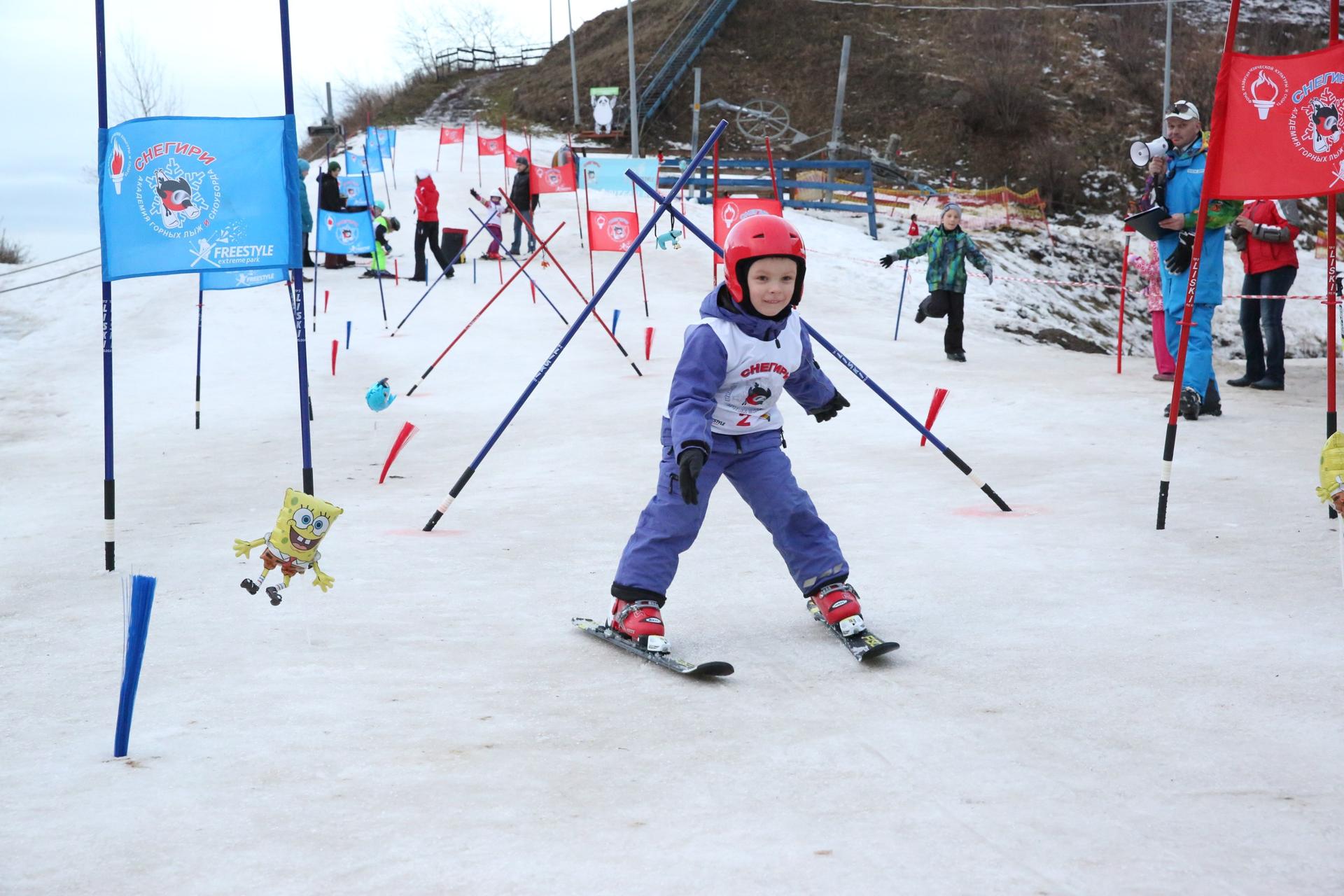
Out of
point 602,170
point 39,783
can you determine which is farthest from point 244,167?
point 602,170

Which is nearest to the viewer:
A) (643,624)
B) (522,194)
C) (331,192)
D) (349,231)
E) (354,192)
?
(643,624)

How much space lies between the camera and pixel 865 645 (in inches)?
156

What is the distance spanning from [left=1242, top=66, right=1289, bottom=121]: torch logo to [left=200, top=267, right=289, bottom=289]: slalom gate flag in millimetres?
4284

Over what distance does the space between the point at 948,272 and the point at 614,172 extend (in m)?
6.66

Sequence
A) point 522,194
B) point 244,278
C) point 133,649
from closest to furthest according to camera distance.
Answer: point 133,649
point 244,278
point 522,194

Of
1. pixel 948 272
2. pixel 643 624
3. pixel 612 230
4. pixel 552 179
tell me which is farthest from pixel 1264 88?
pixel 552 179

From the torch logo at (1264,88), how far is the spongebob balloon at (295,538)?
4.17 meters

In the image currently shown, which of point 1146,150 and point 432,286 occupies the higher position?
point 1146,150

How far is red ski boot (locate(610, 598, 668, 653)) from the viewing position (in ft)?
13.1

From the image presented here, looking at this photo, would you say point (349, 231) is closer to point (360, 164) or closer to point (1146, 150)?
point (360, 164)

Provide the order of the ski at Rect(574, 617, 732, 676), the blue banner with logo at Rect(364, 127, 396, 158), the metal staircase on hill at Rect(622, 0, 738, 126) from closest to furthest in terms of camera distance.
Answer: the ski at Rect(574, 617, 732, 676) < the blue banner with logo at Rect(364, 127, 396, 158) < the metal staircase on hill at Rect(622, 0, 738, 126)

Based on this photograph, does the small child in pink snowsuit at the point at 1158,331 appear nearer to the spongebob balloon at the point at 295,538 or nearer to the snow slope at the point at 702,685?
the snow slope at the point at 702,685

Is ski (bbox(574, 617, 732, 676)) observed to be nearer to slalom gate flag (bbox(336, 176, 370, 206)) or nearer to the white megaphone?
the white megaphone

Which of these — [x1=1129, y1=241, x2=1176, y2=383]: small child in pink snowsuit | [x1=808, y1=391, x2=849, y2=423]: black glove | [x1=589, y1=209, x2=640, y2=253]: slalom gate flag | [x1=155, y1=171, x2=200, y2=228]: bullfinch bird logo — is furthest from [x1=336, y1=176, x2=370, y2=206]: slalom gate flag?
[x1=808, y1=391, x2=849, y2=423]: black glove
